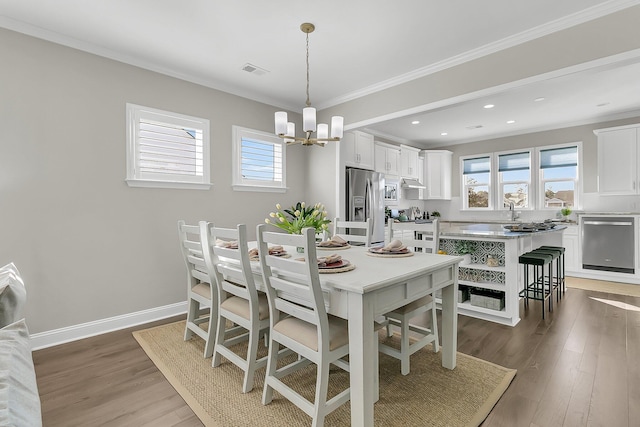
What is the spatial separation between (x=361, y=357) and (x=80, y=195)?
2893 millimetres

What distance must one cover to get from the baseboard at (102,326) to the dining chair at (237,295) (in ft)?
4.20

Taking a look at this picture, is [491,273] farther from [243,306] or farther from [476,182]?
[476,182]

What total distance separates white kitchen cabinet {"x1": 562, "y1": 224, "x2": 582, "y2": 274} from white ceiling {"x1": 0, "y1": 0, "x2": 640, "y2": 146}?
214cm

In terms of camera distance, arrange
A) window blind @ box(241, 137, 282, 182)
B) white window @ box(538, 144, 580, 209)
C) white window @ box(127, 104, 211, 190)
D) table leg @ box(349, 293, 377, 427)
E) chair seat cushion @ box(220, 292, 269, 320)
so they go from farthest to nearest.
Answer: white window @ box(538, 144, 580, 209) < window blind @ box(241, 137, 282, 182) < white window @ box(127, 104, 211, 190) < chair seat cushion @ box(220, 292, 269, 320) < table leg @ box(349, 293, 377, 427)

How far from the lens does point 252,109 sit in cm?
411

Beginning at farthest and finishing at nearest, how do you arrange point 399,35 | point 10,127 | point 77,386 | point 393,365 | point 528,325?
point 528,325 → point 399,35 → point 10,127 → point 393,365 → point 77,386

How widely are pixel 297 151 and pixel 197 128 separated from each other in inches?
59.2

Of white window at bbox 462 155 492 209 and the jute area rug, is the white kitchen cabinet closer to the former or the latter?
white window at bbox 462 155 492 209

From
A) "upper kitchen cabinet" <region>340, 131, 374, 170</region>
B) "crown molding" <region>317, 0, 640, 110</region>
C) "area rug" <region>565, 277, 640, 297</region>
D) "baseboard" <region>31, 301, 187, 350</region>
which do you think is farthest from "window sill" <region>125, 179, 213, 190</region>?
"area rug" <region>565, 277, 640, 297</region>

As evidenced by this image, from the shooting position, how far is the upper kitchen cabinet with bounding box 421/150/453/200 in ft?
22.1

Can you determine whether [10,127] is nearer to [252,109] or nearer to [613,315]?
[252,109]

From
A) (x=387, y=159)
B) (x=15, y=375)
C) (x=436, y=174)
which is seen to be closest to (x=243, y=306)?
(x=15, y=375)

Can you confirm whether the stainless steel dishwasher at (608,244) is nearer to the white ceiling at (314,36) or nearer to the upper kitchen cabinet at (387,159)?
the white ceiling at (314,36)

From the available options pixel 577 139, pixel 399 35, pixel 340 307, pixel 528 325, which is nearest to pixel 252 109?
pixel 399 35
